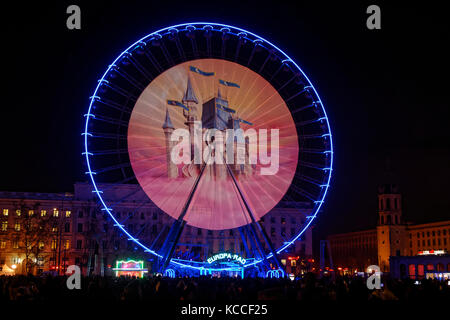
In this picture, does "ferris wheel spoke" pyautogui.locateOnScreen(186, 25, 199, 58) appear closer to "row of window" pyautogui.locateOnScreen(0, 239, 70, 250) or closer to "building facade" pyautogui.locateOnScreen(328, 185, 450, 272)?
"row of window" pyautogui.locateOnScreen(0, 239, 70, 250)

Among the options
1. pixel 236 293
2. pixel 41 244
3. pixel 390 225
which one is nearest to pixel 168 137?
pixel 236 293

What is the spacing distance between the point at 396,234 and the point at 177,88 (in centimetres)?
11536

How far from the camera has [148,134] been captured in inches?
1454

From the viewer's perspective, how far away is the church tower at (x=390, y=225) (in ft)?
462

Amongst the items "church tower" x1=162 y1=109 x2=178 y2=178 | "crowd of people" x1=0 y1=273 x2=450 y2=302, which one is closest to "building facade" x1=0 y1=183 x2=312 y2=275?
"church tower" x1=162 y1=109 x2=178 y2=178

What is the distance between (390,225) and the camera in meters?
142

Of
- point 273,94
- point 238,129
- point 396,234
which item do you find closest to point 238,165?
point 238,129

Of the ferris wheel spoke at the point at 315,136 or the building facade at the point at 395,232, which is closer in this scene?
the ferris wheel spoke at the point at 315,136

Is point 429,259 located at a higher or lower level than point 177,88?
lower

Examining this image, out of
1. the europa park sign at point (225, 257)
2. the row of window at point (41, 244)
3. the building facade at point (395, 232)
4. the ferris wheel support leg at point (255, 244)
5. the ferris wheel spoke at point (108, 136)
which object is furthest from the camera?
the building facade at point (395, 232)

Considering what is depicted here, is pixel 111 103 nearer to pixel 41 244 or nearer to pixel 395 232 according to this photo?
pixel 41 244

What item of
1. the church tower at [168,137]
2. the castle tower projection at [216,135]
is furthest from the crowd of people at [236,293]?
the castle tower projection at [216,135]

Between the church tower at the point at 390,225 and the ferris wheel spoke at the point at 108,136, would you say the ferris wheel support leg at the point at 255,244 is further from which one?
the church tower at the point at 390,225
